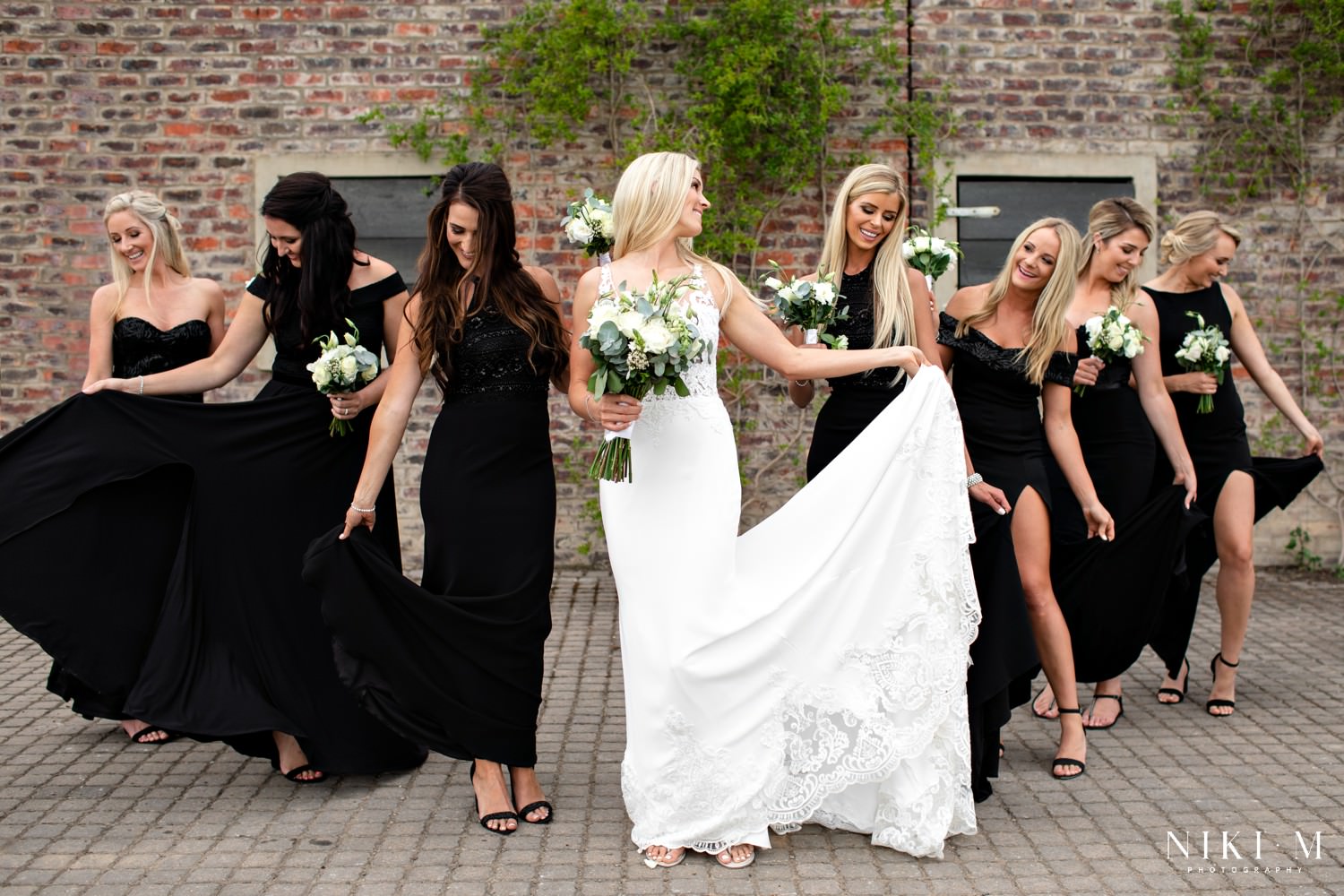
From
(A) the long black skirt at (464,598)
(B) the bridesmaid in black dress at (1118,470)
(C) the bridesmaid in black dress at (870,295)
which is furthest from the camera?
(B) the bridesmaid in black dress at (1118,470)

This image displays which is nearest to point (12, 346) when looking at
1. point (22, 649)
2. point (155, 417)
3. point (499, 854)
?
point (22, 649)

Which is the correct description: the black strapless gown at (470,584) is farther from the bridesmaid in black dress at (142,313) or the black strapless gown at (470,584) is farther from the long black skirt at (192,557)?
the bridesmaid in black dress at (142,313)

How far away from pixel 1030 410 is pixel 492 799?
2.70 m

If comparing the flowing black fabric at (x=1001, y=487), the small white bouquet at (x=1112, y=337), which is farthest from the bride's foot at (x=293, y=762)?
the small white bouquet at (x=1112, y=337)

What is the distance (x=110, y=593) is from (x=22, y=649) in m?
3.06

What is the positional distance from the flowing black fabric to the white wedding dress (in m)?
0.37

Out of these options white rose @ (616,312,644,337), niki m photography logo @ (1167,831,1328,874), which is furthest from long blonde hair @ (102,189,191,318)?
niki m photography logo @ (1167,831,1328,874)

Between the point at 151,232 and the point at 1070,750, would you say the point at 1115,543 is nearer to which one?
the point at 1070,750

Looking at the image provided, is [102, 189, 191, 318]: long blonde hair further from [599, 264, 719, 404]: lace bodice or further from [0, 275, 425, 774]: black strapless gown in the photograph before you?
[599, 264, 719, 404]: lace bodice

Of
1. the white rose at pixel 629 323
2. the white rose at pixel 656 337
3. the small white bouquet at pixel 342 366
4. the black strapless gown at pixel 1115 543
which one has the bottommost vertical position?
the black strapless gown at pixel 1115 543

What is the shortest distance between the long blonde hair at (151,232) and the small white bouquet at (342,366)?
1376 millimetres

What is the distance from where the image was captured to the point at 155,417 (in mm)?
5504

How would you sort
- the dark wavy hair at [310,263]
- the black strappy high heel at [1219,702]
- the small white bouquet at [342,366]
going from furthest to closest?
the black strappy high heel at [1219,702], the dark wavy hair at [310,263], the small white bouquet at [342,366]

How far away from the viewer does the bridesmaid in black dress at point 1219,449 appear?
6426mm
